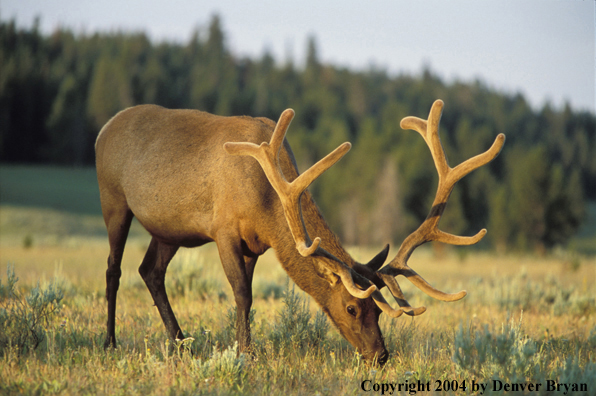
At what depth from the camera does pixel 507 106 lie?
393 feet

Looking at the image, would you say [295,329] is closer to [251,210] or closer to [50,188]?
[251,210]

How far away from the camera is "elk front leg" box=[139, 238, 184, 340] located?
5650 mm

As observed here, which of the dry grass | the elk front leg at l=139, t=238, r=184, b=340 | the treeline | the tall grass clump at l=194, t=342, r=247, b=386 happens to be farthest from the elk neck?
the treeline

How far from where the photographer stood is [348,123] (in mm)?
99188

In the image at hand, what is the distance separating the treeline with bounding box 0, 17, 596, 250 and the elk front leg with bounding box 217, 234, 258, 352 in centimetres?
4513

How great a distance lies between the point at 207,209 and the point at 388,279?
5.61 ft

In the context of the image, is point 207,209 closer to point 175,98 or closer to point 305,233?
point 305,233

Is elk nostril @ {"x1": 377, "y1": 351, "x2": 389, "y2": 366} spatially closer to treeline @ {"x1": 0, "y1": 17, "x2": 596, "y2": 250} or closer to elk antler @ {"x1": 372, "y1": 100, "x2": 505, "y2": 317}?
elk antler @ {"x1": 372, "y1": 100, "x2": 505, "y2": 317}

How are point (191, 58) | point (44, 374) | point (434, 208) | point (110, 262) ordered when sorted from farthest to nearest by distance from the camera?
point (191, 58) < point (110, 262) < point (434, 208) < point (44, 374)

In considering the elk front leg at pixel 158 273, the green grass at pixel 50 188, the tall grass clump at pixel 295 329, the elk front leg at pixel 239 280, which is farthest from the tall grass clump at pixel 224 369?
the green grass at pixel 50 188

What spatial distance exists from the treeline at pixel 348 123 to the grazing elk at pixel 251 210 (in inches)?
1757

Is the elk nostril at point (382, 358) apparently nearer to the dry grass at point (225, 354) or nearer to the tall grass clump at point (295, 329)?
the dry grass at point (225, 354)

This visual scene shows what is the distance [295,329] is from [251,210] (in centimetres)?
139

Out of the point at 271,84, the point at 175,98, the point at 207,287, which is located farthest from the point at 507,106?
the point at 207,287
